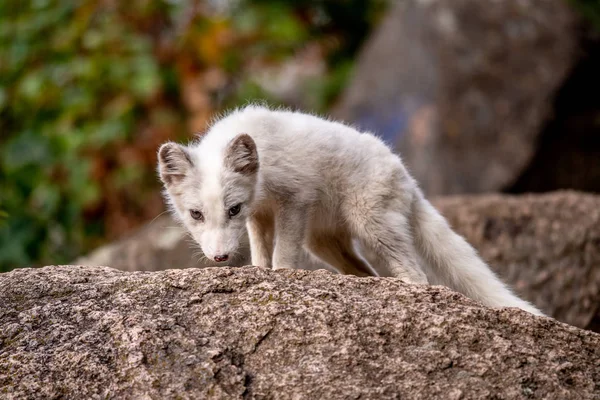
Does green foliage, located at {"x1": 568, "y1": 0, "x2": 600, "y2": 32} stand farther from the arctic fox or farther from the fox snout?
the fox snout

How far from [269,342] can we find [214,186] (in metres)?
1.09

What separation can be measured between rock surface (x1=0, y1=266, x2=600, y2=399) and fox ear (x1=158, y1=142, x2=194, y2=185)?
2.24 ft

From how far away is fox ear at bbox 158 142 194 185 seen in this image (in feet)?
12.4

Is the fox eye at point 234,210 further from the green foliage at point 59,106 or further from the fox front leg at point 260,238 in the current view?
the green foliage at point 59,106

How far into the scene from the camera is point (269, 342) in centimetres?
285

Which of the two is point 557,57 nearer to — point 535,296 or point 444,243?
point 535,296

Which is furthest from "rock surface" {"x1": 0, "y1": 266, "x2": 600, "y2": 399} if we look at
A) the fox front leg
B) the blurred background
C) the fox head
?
the blurred background

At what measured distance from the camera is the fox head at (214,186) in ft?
12.1

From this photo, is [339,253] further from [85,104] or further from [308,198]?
[85,104]

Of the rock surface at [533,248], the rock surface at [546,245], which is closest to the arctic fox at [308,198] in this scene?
the rock surface at [533,248]

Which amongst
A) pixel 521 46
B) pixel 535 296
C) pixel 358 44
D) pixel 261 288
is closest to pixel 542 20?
pixel 521 46

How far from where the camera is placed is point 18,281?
3.23 meters

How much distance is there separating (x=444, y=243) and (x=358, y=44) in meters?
9.04

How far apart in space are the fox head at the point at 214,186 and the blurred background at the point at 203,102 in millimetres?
4685
